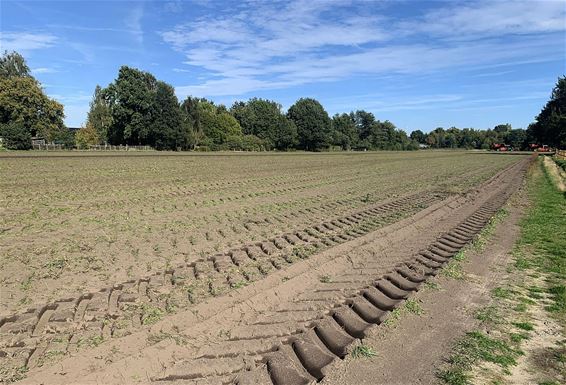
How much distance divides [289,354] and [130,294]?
8.42 ft

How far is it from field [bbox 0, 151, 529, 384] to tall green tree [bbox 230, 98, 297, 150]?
8543 cm

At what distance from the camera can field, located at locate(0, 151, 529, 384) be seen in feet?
13.5

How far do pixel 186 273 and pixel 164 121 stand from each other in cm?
7207

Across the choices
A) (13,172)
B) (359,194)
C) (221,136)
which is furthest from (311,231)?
(221,136)

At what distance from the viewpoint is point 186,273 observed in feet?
21.2

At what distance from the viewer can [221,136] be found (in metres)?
87.2

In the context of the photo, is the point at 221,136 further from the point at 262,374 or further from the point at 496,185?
the point at 262,374

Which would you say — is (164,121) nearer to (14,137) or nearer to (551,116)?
(14,137)

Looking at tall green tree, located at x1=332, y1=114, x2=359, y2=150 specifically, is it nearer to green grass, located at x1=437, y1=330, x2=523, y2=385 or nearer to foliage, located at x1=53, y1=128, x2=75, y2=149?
foliage, located at x1=53, y1=128, x2=75, y2=149

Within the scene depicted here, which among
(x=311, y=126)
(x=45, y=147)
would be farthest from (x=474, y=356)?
(x=311, y=126)

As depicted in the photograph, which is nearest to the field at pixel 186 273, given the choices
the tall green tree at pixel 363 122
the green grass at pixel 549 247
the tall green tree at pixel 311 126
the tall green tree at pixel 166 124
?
the green grass at pixel 549 247

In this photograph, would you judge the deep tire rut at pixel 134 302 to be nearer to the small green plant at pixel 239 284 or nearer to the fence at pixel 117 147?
the small green plant at pixel 239 284

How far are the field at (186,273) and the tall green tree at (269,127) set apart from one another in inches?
3364

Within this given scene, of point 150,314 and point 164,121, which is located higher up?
point 164,121
